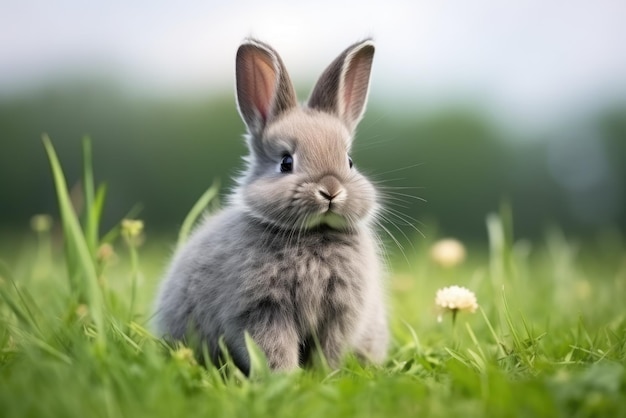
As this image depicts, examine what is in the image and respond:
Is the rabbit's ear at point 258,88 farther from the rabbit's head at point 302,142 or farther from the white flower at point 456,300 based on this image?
the white flower at point 456,300

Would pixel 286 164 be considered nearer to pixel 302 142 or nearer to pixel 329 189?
pixel 302 142

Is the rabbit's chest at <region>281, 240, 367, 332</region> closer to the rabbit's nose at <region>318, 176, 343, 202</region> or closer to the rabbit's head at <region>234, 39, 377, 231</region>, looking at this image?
the rabbit's head at <region>234, 39, 377, 231</region>

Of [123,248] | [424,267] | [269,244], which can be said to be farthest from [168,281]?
[123,248]

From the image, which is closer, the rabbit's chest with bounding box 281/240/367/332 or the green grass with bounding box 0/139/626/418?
the green grass with bounding box 0/139/626/418

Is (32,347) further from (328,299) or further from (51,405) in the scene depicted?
(328,299)

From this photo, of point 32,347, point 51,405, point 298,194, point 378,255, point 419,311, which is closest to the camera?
point 51,405

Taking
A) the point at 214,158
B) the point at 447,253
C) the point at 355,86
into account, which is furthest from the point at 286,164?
the point at 214,158

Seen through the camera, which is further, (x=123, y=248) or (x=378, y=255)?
(x=123, y=248)

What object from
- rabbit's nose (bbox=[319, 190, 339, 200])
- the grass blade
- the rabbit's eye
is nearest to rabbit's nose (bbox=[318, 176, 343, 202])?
rabbit's nose (bbox=[319, 190, 339, 200])
